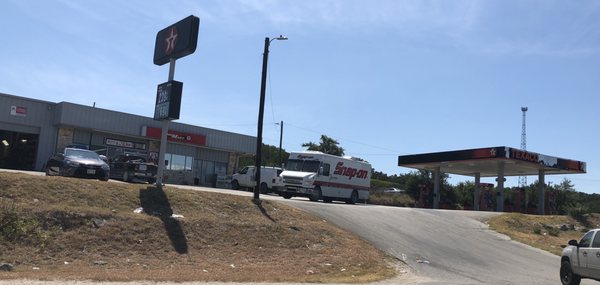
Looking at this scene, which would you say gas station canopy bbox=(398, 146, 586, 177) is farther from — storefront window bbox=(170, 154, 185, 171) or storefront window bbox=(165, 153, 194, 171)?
storefront window bbox=(170, 154, 185, 171)

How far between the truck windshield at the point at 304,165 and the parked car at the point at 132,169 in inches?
319

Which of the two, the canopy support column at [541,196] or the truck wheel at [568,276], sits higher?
the canopy support column at [541,196]

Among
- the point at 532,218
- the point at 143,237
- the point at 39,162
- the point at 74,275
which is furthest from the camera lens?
the point at 39,162

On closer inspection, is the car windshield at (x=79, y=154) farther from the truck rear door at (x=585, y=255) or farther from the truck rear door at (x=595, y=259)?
the truck rear door at (x=595, y=259)

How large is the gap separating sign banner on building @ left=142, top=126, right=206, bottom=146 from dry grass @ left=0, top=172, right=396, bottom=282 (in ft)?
83.0

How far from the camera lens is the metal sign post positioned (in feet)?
67.5

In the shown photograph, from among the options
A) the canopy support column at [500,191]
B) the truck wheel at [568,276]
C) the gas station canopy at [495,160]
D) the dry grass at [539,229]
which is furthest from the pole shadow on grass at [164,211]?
the canopy support column at [500,191]

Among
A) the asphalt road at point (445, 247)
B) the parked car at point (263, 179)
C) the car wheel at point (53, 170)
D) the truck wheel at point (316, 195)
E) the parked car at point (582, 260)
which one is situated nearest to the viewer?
the parked car at point (582, 260)

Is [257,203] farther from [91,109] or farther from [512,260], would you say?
[91,109]

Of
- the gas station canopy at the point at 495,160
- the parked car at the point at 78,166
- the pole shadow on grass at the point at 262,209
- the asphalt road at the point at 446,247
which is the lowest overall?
the asphalt road at the point at 446,247

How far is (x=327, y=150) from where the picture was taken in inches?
3388

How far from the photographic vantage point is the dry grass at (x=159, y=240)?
13078 mm

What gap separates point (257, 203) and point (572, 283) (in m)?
11.6

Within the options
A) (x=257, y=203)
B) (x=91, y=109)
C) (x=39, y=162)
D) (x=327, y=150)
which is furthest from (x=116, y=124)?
(x=327, y=150)
